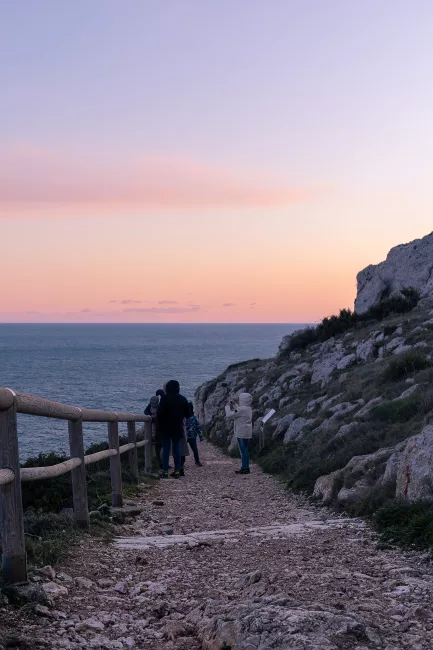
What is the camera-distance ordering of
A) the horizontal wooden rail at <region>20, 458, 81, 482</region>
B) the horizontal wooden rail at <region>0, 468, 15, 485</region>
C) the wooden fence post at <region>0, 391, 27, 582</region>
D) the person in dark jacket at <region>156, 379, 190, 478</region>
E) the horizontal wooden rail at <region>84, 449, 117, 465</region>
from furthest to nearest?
1. the person in dark jacket at <region>156, 379, 190, 478</region>
2. the horizontal wooden rail at <region>84, 449, 117, 465</region>
3. the horizontal wooden rail at <region>20, 458, 81, 482</region>
4. the wooden fence post at <region>0, 391, 27, 582</region>
5. the horizontal wooden rail at <region>0, 468, 15, 485</region>

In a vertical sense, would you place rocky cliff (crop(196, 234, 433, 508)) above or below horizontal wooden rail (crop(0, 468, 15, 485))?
below

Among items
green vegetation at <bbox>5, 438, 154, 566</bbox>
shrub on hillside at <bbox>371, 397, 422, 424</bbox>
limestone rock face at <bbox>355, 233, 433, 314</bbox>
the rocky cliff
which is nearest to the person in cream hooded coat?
the rocky cliff

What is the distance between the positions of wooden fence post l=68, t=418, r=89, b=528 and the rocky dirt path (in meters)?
0.42

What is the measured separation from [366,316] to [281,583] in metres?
29.2

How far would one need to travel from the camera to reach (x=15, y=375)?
301ft

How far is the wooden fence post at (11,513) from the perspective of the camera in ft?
15.4

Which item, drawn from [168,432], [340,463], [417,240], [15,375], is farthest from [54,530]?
[15,375]

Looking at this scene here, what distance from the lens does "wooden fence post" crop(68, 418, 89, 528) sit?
282 inches

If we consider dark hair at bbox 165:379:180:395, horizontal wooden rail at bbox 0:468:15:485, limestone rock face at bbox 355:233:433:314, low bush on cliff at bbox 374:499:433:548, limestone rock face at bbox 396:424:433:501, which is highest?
limestone rock face at bbox 355:233:433:314

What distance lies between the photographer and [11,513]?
478 cm

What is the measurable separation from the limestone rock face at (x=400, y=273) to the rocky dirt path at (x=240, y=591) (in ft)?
93.9

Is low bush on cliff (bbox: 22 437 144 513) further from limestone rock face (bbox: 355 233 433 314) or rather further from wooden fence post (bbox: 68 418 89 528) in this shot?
limestone rock face (bbox: 355 233 433 314)

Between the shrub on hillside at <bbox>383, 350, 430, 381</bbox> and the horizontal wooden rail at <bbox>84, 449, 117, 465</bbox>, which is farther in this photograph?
the shrub on hillside at <bbox>383, 350, 430, 381</bbox>

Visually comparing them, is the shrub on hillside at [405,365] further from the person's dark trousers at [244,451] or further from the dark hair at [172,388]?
the dark hair at [172,388]
